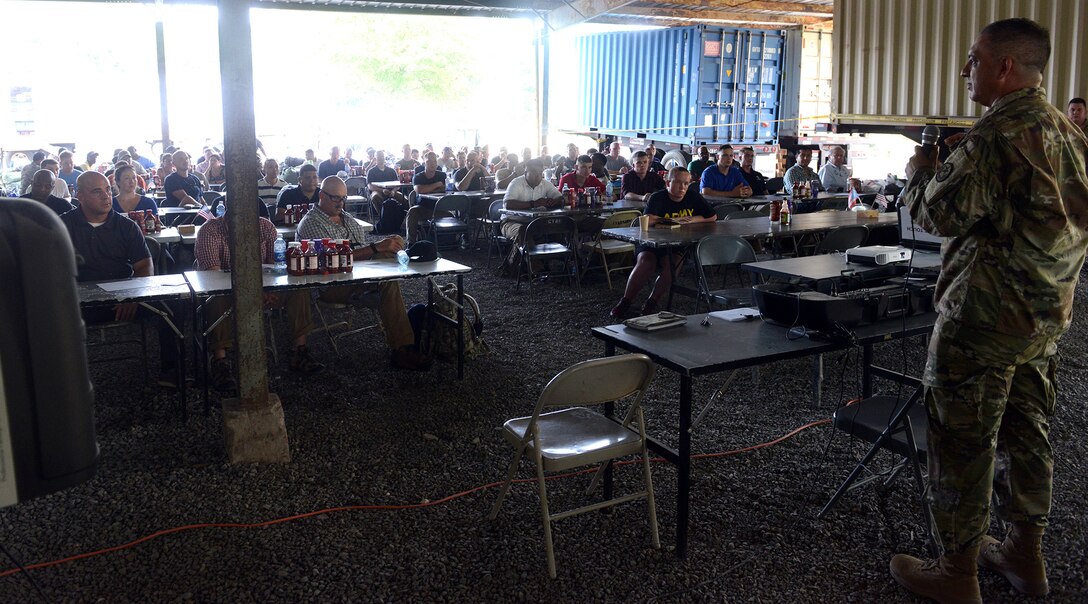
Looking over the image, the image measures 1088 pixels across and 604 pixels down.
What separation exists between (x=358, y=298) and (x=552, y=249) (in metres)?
2.68

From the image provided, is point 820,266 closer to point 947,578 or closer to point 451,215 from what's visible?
point 947,578

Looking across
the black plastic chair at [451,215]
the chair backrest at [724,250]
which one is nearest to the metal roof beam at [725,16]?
the black plastic chair at [451,215]

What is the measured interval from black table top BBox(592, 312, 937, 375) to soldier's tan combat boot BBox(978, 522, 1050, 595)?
858 millimetres

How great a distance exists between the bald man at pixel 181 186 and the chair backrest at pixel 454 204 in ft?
8.50

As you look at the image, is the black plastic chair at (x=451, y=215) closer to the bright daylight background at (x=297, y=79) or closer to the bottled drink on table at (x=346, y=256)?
the bottled drink on table at (x=346, y=256)

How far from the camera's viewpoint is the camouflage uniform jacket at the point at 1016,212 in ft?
8.05

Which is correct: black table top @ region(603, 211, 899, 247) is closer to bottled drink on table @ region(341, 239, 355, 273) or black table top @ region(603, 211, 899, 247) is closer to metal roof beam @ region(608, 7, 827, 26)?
bottled drink on table @ region(341, 239, 355, 273)

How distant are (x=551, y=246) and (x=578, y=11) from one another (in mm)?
9470

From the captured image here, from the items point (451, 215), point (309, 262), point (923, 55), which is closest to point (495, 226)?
point (451, 215)

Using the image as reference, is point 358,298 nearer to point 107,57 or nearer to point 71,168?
point 71,168

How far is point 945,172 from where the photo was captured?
254 cm

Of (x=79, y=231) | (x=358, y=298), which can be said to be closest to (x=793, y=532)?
(x=358, y=298)

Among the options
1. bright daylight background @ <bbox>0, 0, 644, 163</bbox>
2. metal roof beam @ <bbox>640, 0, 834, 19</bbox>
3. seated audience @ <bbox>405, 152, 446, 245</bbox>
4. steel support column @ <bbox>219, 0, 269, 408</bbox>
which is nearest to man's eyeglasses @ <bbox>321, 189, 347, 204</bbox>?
steel support column @ <bbox>219, 0, 269, 408</bbox>

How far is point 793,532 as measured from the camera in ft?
11.1
